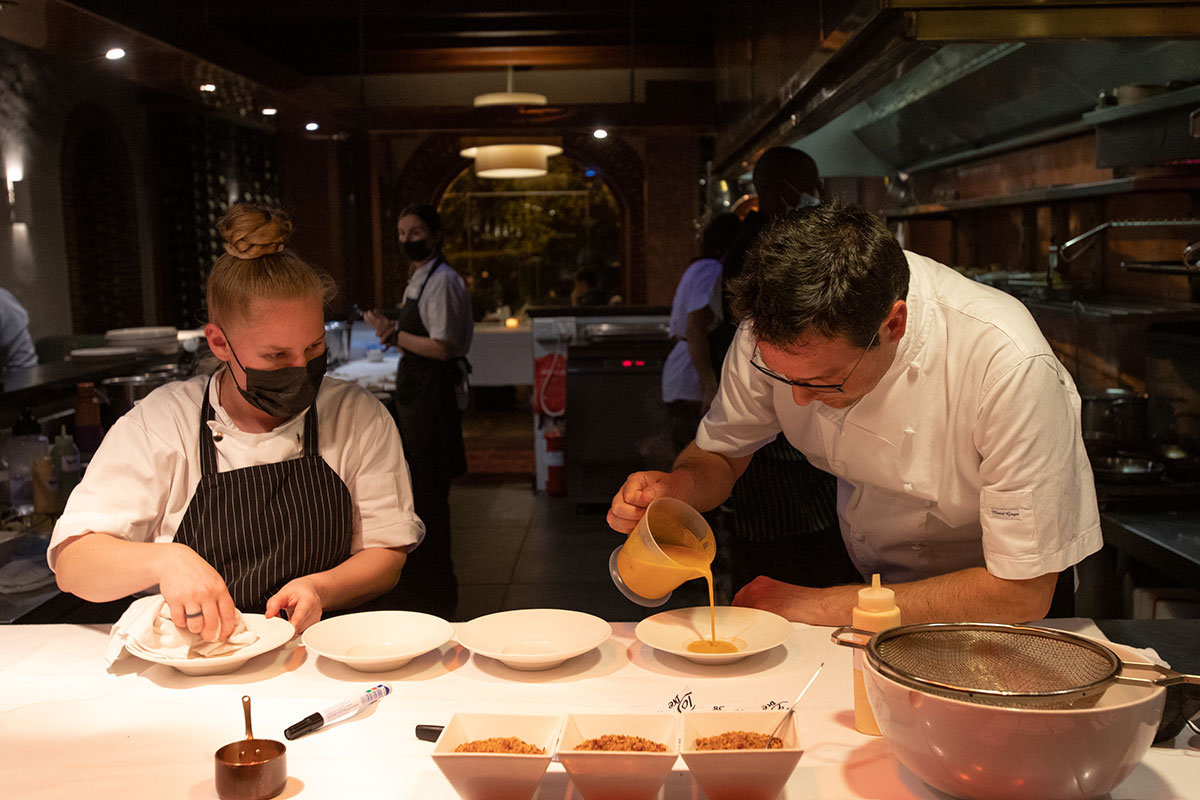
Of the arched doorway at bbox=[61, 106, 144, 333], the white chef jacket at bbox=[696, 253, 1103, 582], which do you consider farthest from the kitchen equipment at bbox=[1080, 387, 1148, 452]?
the arched doorway at bbox=[61, 106, 144, 333]

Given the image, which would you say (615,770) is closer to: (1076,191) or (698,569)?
(698,569)

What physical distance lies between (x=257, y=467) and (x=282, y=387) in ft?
0.50

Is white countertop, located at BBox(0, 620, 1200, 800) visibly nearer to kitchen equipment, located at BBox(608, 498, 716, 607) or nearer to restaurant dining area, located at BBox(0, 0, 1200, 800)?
restaurant dining area, located at BBox(0, 0, 1200, 800)

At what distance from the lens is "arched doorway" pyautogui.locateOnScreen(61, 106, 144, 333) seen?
276 inches

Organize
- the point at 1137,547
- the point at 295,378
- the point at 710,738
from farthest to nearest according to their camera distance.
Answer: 1. the point at 1137,547
2. the point at 295,378
3. the point at 710,738

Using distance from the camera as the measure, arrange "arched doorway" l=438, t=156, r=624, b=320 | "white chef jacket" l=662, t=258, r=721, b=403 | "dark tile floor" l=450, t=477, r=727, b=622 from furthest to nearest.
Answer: "arched doorway" l=438, t=156, r=624, b=320, "dark tile floor" l=450, t=477, r=727, b=622, "white chef jacket" l=662, t=258, r=721, b=403

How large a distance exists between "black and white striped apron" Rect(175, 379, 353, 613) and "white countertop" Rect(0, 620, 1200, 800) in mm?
225

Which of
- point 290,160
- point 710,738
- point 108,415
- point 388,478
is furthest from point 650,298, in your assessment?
point 710,738

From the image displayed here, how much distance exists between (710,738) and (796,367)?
0.57 m

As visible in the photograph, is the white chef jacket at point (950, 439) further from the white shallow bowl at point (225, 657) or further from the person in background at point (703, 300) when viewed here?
the person in background at point (703, 300)

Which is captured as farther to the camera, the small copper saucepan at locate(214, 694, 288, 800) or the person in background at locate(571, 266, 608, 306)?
the person in background at locate(571, 266, 608, 306)

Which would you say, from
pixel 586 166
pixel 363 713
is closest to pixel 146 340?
pixel 363 713

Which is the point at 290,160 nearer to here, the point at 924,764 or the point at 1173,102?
the point at 1173,102

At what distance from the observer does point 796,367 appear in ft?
4.84
